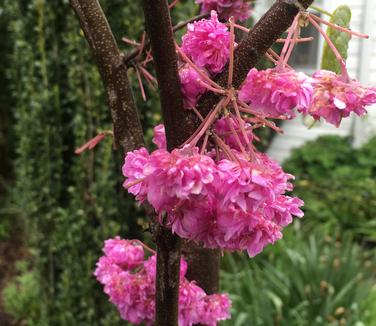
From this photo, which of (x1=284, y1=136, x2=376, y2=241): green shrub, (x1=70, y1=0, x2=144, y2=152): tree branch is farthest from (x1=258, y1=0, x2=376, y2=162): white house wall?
(x1=70, y1=0, x2=144, y2=152): tree branch

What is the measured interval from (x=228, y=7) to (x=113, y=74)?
272mm

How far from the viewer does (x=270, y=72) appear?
2.17 ft

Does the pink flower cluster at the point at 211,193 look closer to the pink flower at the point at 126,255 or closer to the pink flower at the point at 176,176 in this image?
the pink flower at the point at 176,176

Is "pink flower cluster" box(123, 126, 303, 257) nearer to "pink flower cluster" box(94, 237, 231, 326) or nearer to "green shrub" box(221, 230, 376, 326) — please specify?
"pink flower cluster" box(94, 237, 231, 326)

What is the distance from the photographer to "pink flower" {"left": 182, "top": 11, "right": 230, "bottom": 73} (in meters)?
0.74

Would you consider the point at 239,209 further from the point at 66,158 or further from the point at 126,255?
the point at 66,158

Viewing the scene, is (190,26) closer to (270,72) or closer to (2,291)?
(270,72)

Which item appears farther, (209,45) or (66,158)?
(66,158)

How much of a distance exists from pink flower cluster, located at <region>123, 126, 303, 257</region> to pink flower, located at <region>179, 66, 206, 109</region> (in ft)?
0.37

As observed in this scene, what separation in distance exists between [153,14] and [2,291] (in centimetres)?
382

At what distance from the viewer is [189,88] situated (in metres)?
0.73

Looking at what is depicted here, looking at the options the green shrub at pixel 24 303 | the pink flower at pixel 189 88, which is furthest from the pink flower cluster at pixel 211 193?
the green shrub at pixel 24 303

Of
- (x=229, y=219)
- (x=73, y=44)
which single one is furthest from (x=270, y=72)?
(x=73, y=44)

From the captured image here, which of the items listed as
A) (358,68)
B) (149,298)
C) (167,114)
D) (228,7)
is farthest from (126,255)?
(358,68)
